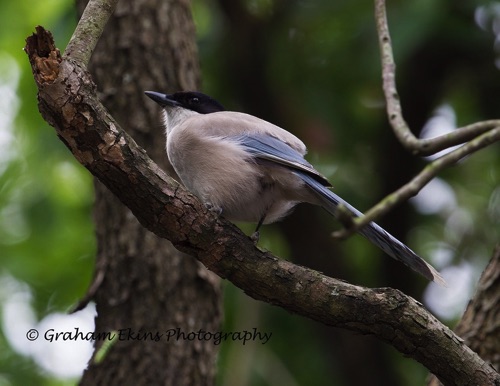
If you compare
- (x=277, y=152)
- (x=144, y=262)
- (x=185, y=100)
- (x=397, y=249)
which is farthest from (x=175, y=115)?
(x=397, y=249)

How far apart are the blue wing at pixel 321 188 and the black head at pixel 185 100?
2.77ft

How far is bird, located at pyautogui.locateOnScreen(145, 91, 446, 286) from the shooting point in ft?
16.0

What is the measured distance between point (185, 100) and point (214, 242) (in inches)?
78.7

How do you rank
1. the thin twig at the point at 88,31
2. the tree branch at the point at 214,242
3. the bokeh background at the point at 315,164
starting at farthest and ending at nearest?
the bokeh background at the point at 315,164, the thin twig at the point at 88,31, the tree branch at the point at 214,242

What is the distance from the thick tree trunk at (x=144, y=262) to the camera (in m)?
5.59

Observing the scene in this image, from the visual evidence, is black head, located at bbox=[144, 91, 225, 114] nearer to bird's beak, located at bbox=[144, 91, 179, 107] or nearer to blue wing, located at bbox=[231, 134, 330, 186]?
bird's beak, located at bbox=[144, 91, 179, 107]

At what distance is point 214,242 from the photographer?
13.5ft

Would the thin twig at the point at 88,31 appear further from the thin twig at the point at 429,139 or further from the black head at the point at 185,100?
the black head at the point at 185,100

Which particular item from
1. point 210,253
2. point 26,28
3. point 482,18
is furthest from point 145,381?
point 482,18

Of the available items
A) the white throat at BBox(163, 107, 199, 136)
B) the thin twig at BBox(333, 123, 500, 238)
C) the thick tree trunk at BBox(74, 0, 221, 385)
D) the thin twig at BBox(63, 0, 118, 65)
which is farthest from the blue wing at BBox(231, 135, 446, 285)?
the thin twig at BBox(63, 0, 118, 65)

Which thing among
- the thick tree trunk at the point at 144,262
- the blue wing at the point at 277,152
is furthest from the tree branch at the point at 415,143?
the thick tree trunk at the point at 144,262

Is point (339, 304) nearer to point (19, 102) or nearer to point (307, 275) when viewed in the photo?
point (307, 275)

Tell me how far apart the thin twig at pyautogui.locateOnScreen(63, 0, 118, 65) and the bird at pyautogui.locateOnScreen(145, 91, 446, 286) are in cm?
122

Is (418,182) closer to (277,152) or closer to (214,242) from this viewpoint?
(214,242)
